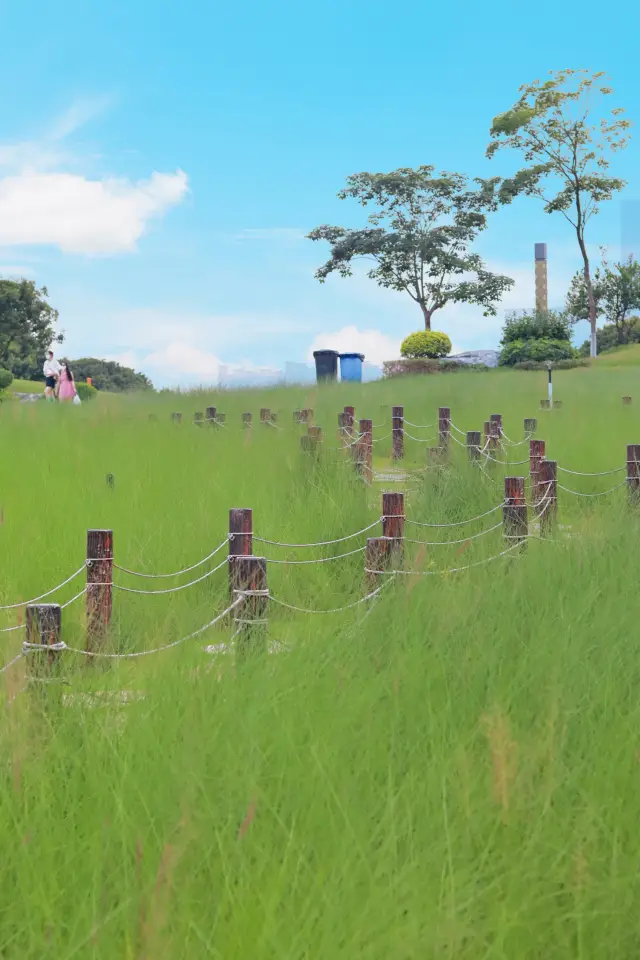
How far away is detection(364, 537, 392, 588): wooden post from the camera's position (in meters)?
6.35

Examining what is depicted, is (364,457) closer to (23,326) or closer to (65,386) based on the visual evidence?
(65,386)

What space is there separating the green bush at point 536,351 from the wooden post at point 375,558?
30.6 meters

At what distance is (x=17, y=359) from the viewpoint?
49688mm

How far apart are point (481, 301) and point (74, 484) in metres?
38.5

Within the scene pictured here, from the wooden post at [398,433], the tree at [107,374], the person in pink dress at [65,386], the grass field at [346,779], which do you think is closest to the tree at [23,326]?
the tree at [107,374]

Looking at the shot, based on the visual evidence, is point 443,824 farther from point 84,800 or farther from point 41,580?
point 41,580

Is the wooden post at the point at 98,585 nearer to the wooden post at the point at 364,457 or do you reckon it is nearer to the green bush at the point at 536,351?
the wooden post at the point at 364,457

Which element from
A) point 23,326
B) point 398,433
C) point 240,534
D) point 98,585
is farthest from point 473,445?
point 23,326

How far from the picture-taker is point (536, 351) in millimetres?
36250

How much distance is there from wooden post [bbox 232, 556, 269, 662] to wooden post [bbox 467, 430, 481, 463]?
20.9 feet

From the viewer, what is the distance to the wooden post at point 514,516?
8.13m

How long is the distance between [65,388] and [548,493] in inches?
639

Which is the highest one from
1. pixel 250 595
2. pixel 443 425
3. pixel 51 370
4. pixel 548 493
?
pixel 51 370

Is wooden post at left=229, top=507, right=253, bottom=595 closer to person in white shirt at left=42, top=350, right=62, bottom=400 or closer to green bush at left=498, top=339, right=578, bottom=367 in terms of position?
person in white shirt at left=42, top=350, right=62, bottom=400
